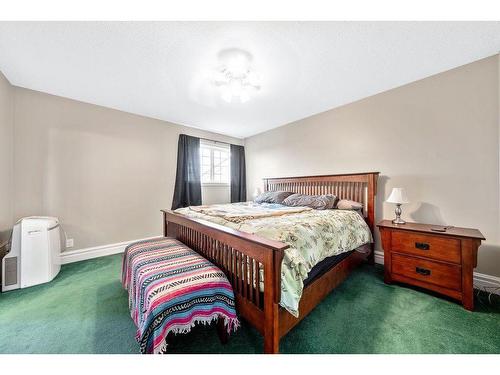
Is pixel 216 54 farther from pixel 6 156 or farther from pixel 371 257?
pixel 371 257

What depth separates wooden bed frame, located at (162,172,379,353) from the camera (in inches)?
43.4

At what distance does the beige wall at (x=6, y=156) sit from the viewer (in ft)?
6.91

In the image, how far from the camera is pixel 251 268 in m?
1.25

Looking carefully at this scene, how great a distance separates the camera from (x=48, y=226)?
7.18 ft

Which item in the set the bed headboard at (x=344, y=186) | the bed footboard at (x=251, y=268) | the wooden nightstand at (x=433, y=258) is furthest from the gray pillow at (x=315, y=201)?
the bed footboard at (x=251, y=268)

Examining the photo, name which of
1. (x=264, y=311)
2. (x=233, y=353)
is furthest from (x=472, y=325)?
(x=233, y=353)

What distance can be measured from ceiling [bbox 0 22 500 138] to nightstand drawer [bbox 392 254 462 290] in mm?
1991

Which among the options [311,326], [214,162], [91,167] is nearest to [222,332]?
[311,326]

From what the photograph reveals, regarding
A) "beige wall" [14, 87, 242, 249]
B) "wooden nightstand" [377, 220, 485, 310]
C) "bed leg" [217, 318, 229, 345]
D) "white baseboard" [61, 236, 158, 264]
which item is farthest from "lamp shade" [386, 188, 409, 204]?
"white baseboard" [61, 236, 158, 264]

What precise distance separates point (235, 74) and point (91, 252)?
125 inches

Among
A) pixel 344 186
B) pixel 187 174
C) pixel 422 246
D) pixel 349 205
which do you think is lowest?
pixel 422 246

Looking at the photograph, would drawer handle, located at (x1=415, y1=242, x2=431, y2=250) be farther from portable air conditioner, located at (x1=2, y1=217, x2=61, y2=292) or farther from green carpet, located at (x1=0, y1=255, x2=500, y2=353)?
portable air conditioner, located at (x1=2, y1=217, x2=61, y2=292)
